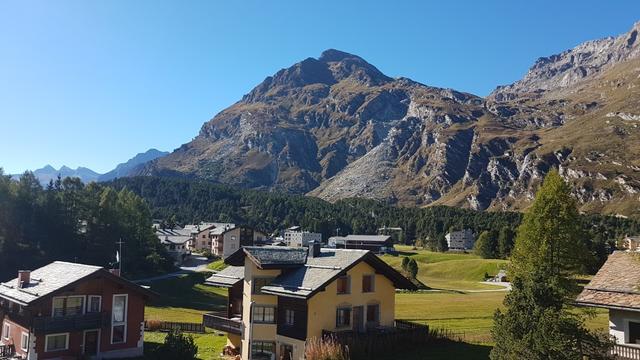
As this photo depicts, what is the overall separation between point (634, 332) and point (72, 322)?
3607 centimetres

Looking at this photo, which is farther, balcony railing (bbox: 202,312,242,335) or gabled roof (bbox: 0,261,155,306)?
balcony railing (bbox: 202,312,242,335)

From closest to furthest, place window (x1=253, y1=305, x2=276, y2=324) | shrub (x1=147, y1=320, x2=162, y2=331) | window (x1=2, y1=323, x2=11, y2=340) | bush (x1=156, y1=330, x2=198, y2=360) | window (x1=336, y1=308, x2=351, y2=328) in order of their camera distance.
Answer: window (x1=336, y1=308, x2=351, y2=328) < bush (x1=156, y1=330, x2=198, y2=360) < window (x1=253, y1=305, x2=276, y2=324) < window (x1=2, y1=323, x2=11, y2=340) < shrub (x1=147, y1=320, x2=162, y2=331)

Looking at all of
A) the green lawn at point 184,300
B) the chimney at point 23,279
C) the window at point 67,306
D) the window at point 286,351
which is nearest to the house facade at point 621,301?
the window at point 286,351

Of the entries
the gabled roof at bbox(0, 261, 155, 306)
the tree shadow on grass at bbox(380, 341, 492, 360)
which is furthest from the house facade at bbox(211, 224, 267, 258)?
the tree shadow on grass at bbox(380, 341, 492, 360)

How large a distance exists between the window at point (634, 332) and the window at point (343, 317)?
1931cm

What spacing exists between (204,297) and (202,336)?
43.6 metres

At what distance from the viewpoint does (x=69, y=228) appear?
359 feet

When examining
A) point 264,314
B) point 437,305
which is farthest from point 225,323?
point 437,305

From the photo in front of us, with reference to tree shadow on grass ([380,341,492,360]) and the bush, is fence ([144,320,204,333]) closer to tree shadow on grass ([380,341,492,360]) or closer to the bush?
the bush

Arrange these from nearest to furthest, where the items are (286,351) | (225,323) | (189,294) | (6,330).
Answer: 1. (286,351)
2. (6,330)
3. (225,323)
4. (189,294)

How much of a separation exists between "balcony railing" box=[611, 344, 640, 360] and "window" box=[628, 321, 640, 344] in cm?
153

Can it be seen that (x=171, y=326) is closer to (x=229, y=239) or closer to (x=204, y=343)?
(x=204, y=343)

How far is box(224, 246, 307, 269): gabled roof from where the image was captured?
4209 centimetres

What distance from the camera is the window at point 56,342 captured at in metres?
39.4
